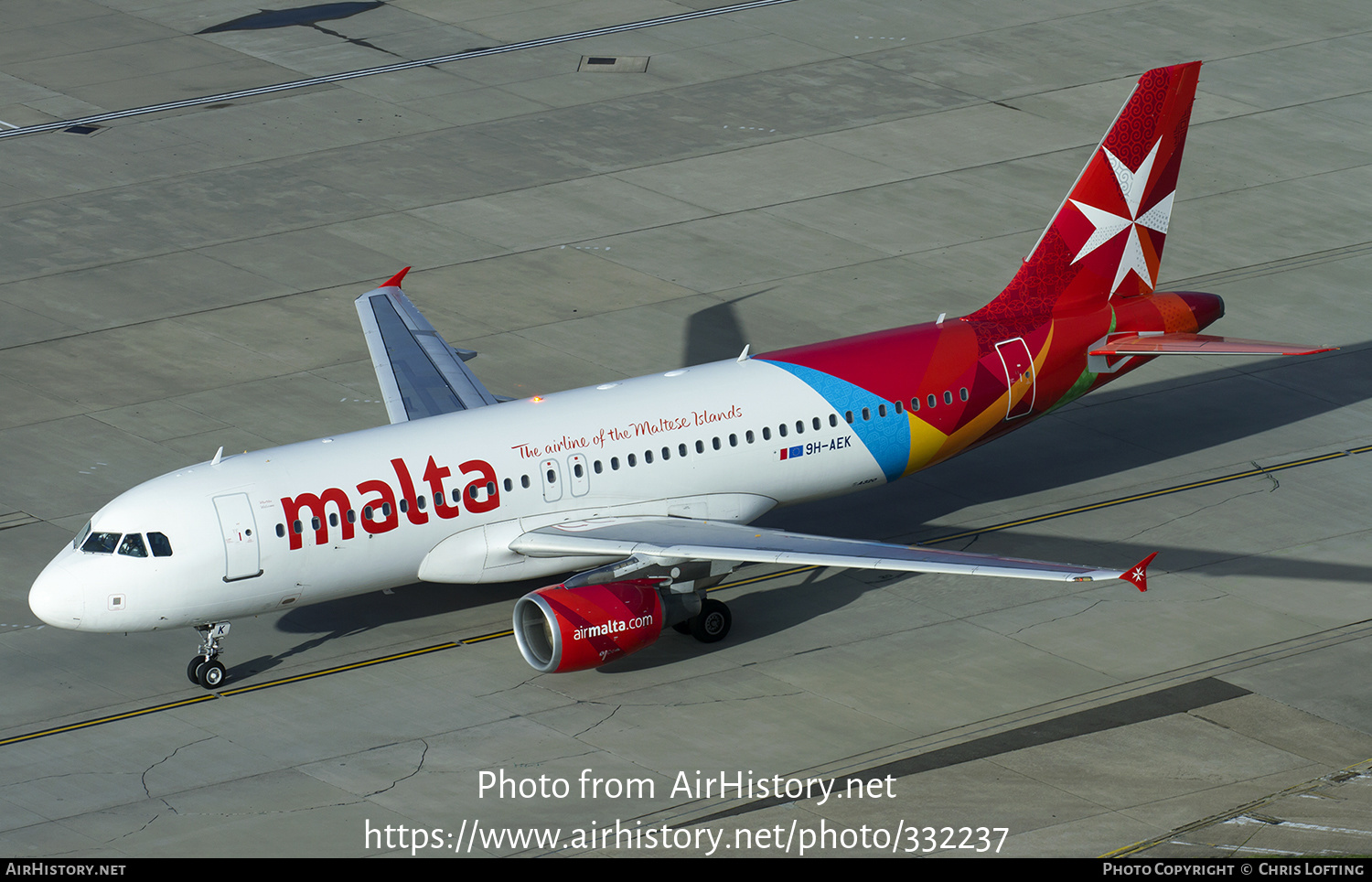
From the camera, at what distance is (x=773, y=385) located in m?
37.1

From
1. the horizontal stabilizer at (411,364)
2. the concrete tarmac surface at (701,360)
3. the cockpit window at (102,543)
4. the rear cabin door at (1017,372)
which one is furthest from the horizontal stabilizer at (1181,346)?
the cockpit window at (102,543)

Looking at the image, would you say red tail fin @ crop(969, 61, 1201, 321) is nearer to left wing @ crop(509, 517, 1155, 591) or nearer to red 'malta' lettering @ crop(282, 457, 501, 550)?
left wing @ crop(509, 517, 1155, 591)

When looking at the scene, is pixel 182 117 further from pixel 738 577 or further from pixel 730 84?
pixel 738 577

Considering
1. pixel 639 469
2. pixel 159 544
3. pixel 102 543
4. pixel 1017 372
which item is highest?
pixel 1017 372

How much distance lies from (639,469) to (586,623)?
409cm

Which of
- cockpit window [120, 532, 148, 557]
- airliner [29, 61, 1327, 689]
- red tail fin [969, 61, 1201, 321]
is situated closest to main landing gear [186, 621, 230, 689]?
airliner [29, 61, 1327, 689]

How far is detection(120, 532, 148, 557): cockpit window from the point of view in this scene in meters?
32.8

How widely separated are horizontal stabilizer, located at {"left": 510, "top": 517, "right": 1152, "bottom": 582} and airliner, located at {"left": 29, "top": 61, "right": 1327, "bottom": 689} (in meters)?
0.06

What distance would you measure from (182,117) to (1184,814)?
43.3 meters

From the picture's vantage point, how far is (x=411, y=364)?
4088cm

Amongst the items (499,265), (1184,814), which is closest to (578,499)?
(1184,814)

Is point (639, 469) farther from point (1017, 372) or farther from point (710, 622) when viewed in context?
point (1017, 372)

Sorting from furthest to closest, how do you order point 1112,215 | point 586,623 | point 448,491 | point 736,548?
point 1112,215, point 448,491, point 736,548, point 586,623

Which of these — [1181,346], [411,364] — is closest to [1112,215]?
[1181,346]
